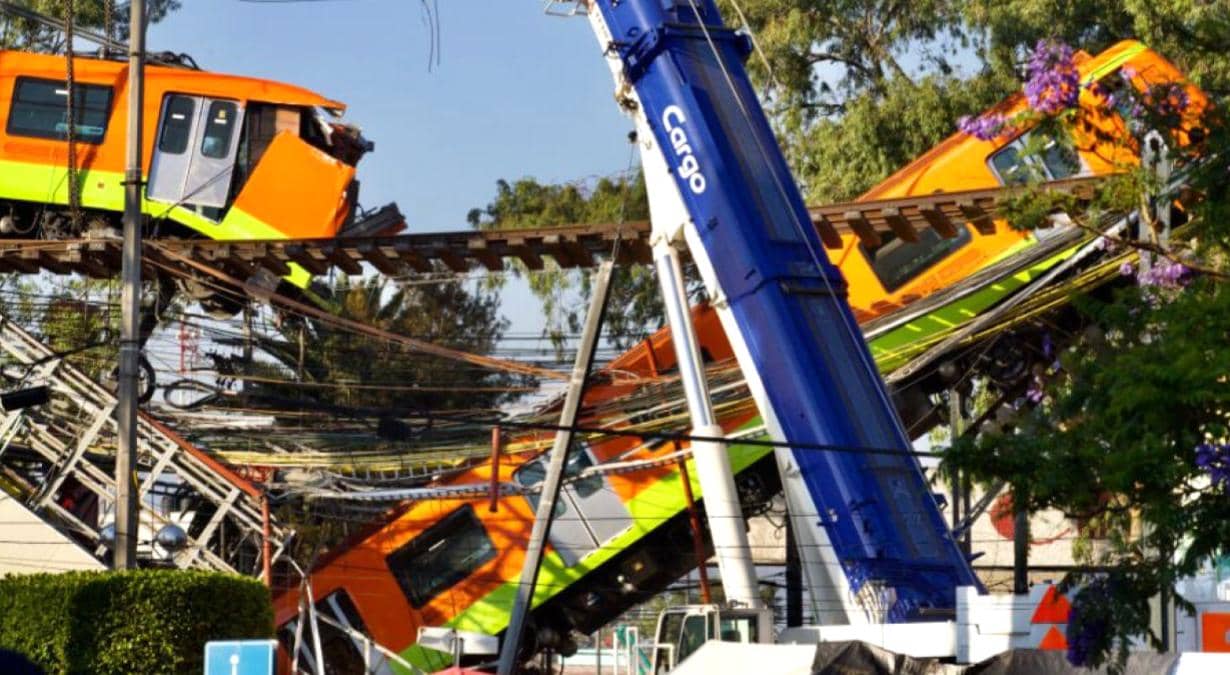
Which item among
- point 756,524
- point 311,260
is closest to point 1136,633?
point 311,260

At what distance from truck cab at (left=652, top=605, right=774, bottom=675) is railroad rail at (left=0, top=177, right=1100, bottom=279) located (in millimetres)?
5069

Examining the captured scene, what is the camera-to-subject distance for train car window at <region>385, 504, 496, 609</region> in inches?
963

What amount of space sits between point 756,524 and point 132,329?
93.8 feet

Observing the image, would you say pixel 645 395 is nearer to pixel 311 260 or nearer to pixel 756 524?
pixel 311 260

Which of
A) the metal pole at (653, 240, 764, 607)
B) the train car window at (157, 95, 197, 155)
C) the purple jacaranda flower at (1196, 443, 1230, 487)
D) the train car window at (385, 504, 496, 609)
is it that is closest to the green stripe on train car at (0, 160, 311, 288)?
the train car window at (157, 95, 197, 155)

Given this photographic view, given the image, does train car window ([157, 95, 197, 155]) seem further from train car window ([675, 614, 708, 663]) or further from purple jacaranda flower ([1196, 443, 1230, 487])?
purple jacaranda flower ([1196, 443, 1230, 487])

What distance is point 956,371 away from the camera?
23625 mm

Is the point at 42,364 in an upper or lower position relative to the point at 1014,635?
upper

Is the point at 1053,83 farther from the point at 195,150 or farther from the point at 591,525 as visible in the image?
the point at 195,150

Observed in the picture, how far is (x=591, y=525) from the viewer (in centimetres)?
2419

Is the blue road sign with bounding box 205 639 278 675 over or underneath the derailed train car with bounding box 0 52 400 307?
underneath

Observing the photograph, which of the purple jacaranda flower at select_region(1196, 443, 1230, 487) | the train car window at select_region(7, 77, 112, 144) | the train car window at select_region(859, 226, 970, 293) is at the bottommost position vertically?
the purple jacaranda flower at select_region(1196, 443, 1230, 487)

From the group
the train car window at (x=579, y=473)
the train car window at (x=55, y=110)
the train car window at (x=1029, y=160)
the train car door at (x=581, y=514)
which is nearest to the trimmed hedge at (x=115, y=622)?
the train car door at (x=581, y=514)

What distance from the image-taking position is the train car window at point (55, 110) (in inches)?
1154
